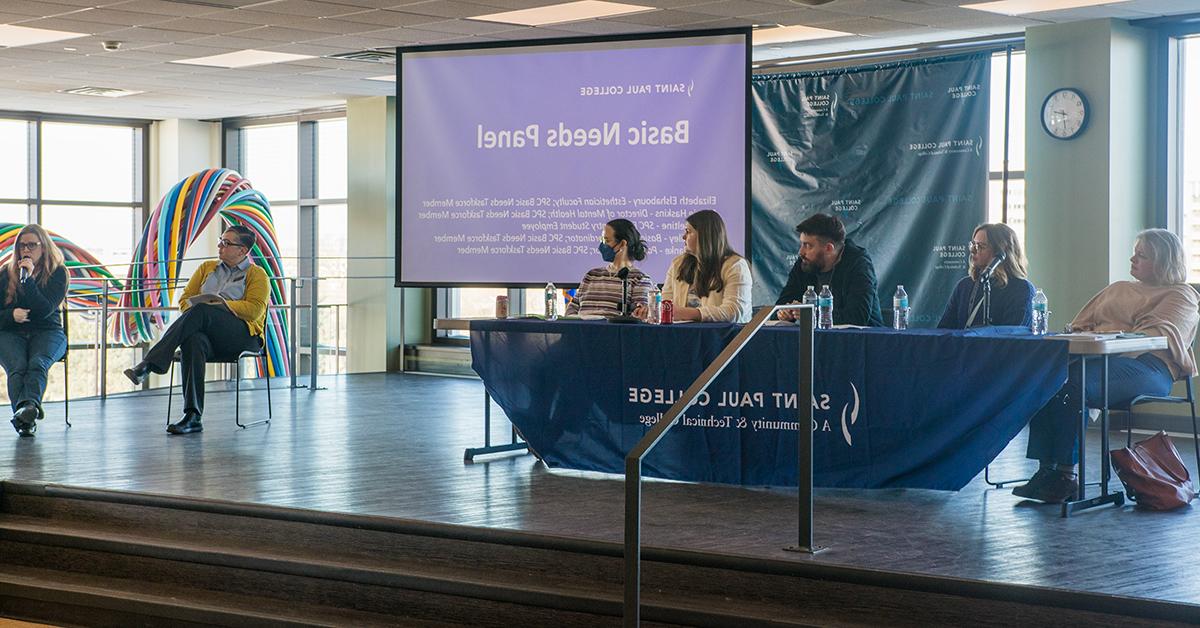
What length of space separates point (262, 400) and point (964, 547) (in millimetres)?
5864

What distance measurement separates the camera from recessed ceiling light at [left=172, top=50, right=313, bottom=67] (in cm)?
963

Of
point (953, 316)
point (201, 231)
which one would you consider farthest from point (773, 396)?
point (201, 231)

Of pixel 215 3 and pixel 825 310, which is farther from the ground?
pixel 215 3

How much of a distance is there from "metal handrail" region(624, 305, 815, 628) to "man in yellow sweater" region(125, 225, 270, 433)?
3761mm

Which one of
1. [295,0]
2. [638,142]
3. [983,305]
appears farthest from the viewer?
[295,0]

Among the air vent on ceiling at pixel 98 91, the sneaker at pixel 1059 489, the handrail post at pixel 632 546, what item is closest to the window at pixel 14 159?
the air vent on ceiling at pixel 98 91

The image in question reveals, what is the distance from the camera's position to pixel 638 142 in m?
6.64

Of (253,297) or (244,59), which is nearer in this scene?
(253,297)

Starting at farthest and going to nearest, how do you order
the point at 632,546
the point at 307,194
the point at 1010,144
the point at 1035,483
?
the point at 307,194, the point at 1010,144, the point at 1035,483, the point at 632,546

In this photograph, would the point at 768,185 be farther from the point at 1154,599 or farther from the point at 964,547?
the point at 1154,599

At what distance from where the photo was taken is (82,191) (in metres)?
13.9

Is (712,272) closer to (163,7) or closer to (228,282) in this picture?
(228,282)

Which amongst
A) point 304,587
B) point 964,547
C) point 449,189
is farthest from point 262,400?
point 964,547

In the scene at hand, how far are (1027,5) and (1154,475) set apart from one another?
343cm
